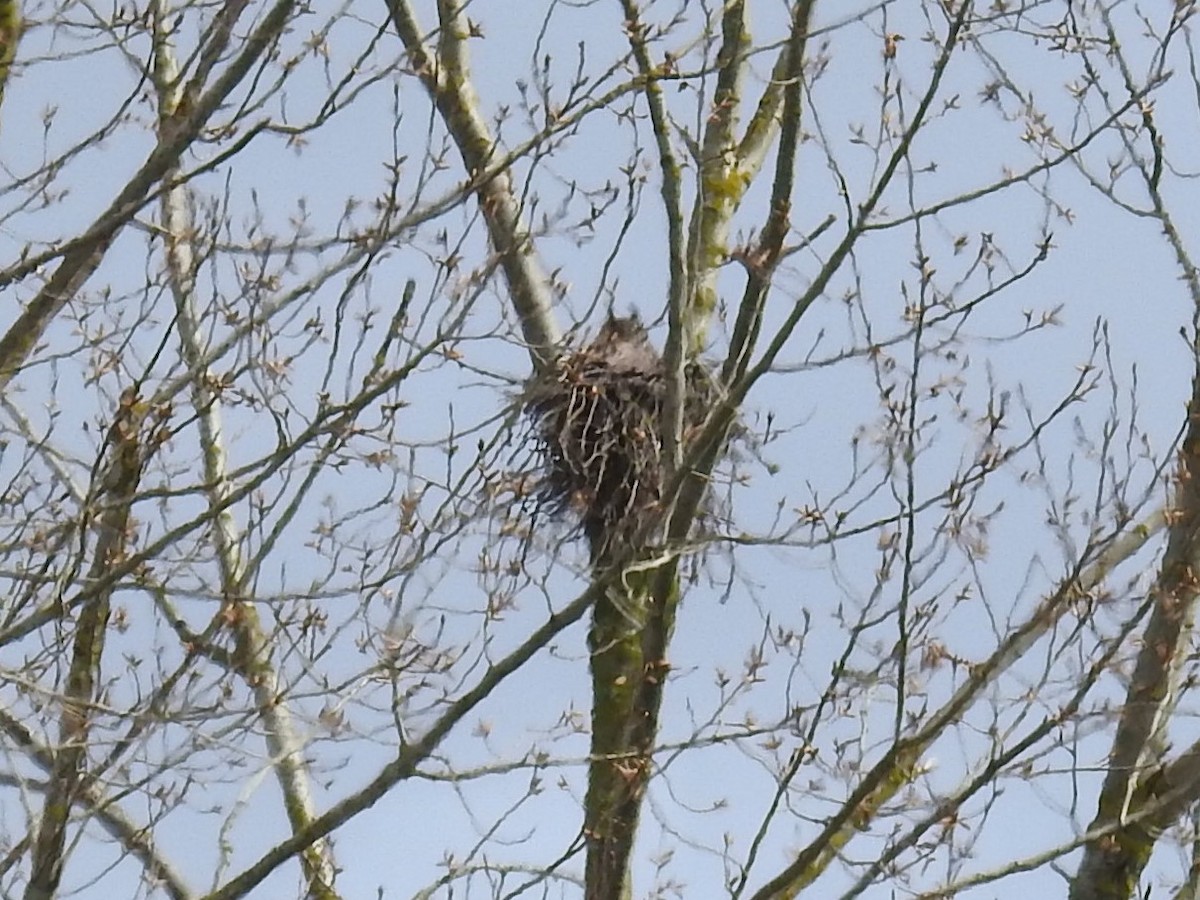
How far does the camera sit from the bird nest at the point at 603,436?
22.2 ft

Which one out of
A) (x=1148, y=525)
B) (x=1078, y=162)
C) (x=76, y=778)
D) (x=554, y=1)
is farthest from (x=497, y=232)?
(x=1078, y=162)

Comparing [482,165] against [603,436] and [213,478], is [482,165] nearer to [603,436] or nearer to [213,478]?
[213,478]

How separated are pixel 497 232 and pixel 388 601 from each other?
107cm

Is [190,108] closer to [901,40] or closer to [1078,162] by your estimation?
[901,40]

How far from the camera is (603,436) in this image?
7023 millimetres

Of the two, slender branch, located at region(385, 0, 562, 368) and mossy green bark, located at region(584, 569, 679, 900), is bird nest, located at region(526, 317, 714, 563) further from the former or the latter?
mossy green bark, located at region(584, 569, 679, 900)

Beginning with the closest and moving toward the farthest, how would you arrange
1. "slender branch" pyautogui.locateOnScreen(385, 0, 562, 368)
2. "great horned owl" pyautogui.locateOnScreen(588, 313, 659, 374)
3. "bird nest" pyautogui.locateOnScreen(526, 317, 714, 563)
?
"slender branch" pyautogui.locateOnScreen(385, 0, 562, 368) < "bird nest" pyautogui.locateOnScreen(526, 317, 714, 563) < "great horned owl" pyautogui.locateOnScreen(588, 313, 659, 374)

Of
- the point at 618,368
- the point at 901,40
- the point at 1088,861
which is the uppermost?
the point at 618,368

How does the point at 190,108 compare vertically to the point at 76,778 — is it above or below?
above

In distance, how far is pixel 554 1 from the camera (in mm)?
4938

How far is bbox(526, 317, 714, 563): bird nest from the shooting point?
6770 mm

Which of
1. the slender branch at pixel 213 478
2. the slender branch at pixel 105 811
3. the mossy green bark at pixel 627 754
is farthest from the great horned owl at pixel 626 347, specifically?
the slender branch at pixel 105 811

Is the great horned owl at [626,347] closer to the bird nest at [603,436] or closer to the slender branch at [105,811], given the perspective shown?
the bird nest at [603,436]

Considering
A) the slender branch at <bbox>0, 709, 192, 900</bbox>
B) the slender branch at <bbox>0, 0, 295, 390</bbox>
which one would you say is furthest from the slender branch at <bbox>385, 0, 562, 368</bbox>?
the slender branch at <bbox>0, 709, 192, 900</bbox>
